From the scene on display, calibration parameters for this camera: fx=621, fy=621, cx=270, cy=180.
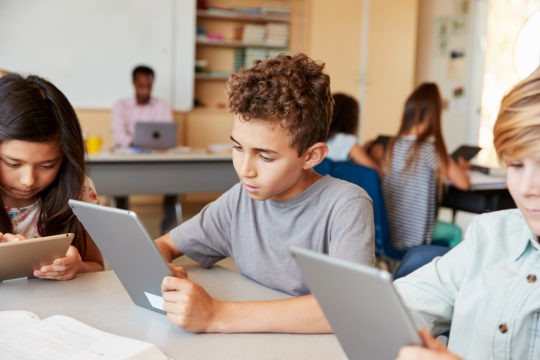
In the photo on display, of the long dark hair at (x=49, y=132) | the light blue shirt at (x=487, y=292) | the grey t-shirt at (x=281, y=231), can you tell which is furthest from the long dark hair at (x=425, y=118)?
the light blue shirt at (x=487, y=292)

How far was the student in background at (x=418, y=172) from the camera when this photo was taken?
3.06m

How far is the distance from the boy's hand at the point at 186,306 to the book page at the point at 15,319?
238mm

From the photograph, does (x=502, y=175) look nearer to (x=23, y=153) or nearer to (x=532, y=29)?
(x=532, y=29)

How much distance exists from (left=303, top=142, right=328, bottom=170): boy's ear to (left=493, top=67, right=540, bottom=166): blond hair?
46 cm

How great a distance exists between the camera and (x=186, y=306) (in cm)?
106

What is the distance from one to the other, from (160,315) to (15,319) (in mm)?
253

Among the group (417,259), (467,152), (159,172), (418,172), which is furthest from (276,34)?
(417,259)

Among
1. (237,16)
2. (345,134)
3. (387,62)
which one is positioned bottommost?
(345,134)

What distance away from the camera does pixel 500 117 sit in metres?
0.91

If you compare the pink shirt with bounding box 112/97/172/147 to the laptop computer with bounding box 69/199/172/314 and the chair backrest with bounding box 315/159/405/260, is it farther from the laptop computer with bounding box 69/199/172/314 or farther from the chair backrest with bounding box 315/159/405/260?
the laptop computer with bounding box 69/199/172/314

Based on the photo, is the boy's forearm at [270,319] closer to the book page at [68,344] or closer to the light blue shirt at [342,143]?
the book page at [68,344]

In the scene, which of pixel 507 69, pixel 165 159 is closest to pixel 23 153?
pixel 165 159

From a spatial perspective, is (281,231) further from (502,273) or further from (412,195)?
(412,195)

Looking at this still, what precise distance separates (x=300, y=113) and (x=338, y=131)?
2.19m
